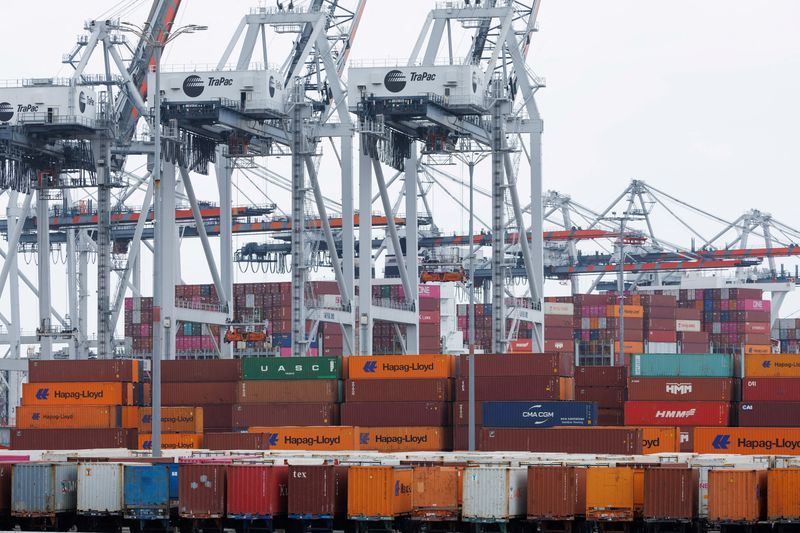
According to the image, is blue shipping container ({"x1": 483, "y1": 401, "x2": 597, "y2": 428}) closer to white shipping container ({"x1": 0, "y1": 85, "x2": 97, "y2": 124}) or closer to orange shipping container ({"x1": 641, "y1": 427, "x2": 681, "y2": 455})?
orange shipping container ({"x1": 641, "y1": 427, "x2": 681, "y2": 455})

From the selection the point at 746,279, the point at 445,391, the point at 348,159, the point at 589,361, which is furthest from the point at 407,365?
the point at 746,279

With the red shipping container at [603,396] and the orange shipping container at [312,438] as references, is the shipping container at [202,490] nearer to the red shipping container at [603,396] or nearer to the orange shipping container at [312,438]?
the orange shipping container at [312,438]

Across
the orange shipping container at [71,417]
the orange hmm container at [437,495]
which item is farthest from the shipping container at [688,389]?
the orange hmm container at [437,495]

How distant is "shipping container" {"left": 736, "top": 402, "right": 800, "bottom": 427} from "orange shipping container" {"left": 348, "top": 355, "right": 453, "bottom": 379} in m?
11.2

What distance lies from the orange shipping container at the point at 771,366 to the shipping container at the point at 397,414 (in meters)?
11.3

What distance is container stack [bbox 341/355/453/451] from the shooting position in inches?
2352

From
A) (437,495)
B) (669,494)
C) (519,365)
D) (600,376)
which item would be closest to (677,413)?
(600,376)

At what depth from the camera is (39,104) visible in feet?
246

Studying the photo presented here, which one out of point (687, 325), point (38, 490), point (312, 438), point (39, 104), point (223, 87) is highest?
point (223, 87)

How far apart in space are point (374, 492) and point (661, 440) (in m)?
19.9

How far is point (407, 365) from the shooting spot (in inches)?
2438

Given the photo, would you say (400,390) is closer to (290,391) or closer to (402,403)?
(402,403)

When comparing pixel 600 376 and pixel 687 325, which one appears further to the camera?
pixel 687 325

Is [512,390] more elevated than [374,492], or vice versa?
[512,390]
